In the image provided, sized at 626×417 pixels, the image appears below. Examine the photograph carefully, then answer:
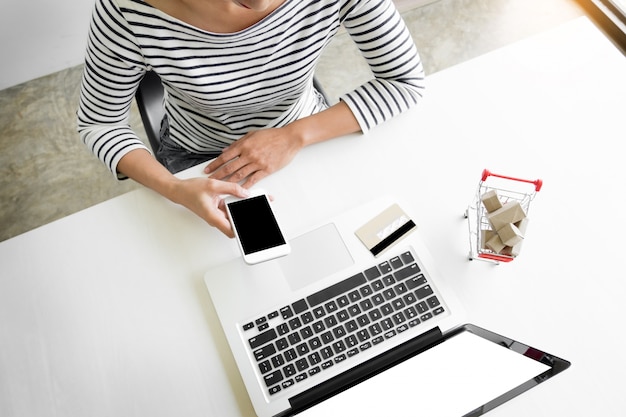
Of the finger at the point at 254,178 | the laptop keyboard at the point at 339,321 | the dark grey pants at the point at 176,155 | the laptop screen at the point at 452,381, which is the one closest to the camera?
the laptop screen at the point at 452,381

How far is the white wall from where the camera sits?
5.48 feet

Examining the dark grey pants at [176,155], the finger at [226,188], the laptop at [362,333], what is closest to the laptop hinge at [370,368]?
the laptop at [362,333]

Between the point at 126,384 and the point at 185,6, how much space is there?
0.59 m

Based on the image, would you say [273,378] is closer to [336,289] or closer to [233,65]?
[336,289]

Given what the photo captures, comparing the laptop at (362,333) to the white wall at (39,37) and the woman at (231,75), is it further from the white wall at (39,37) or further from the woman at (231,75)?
the white wall at (39,37)

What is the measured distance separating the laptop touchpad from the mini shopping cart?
8.1 inches

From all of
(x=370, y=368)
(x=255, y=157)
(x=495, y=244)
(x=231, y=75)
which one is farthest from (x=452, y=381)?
(x=231, y=75)

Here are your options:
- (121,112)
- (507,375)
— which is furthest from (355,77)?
(507,375)

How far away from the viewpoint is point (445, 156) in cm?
95

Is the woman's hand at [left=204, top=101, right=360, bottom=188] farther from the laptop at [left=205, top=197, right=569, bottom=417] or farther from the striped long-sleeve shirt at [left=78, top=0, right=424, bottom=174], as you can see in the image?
the laptop at [left=205, top=197, right=569, bottom=417]

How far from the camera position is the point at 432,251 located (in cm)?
87

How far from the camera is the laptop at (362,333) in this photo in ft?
2.29

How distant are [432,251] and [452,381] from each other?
239 mm

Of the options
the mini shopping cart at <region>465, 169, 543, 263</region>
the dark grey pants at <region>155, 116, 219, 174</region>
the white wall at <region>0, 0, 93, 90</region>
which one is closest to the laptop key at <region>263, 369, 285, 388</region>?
the mini shopping cart at <region>465, 169, 543, 263</region>
